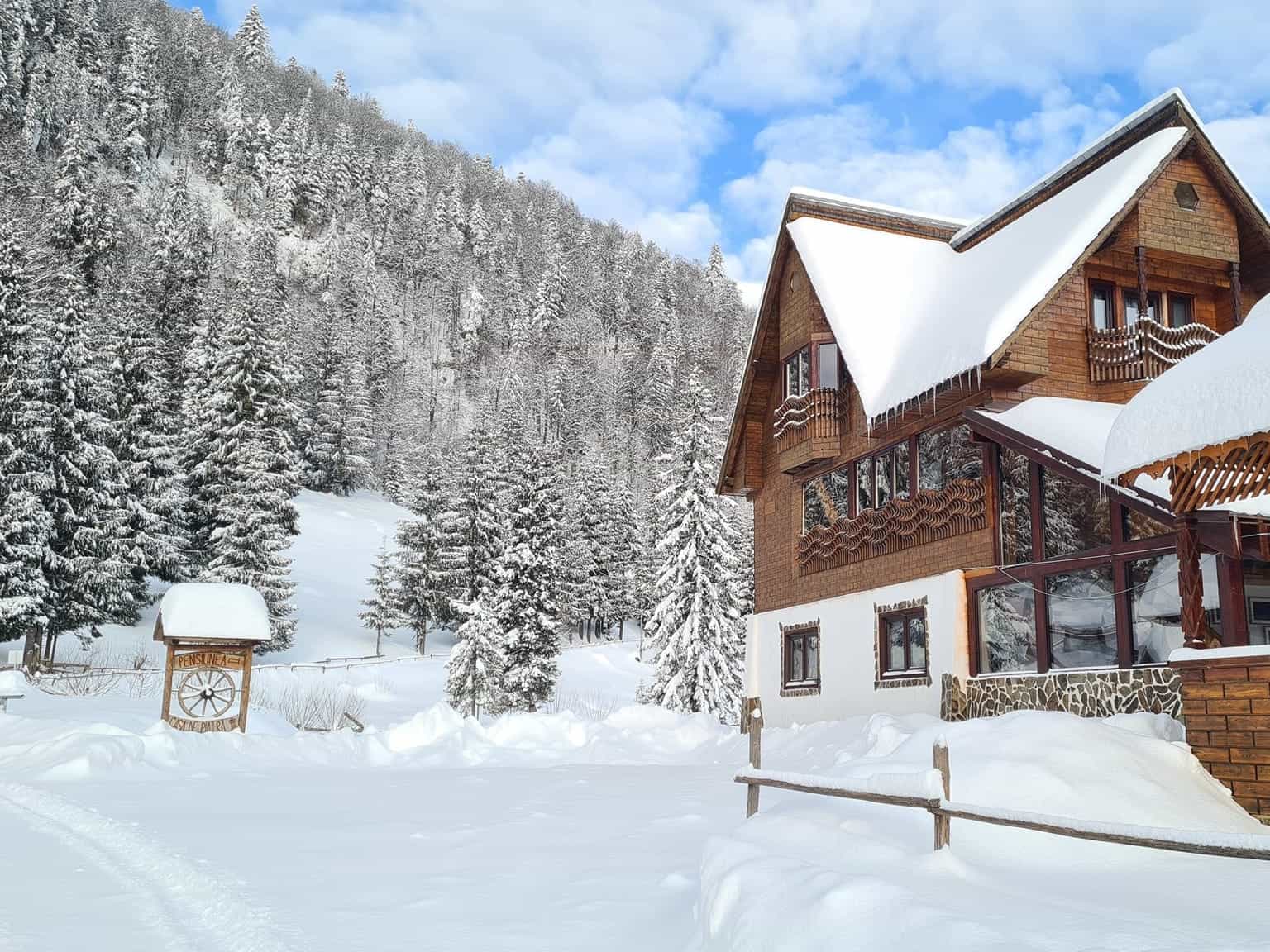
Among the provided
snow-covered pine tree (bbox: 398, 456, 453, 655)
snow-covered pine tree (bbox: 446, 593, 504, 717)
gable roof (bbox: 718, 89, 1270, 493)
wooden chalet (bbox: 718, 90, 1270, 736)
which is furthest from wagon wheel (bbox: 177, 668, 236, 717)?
snow-covered pine tree (bbox: 398, 456, 453, 655)

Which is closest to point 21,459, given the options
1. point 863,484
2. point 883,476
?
point 863,484

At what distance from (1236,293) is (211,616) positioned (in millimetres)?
20452

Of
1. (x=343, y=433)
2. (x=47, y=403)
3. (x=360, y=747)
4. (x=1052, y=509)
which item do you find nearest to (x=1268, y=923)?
(x=1052, y=509)

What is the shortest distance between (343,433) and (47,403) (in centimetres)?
3660

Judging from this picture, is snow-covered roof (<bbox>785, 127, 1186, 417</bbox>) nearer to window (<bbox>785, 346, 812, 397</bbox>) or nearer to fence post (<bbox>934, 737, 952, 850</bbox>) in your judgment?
window (<bbox>785, 346, 812, 397</bbox>)

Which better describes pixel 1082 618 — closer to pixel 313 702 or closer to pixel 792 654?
pixel 792 654

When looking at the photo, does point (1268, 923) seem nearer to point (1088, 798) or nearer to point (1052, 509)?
point (1088, 798)

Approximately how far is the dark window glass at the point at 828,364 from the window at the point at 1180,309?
6280mm

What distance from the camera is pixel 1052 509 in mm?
15320

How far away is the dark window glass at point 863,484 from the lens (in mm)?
20453

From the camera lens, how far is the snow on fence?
5137 millimetres

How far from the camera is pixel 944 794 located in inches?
283

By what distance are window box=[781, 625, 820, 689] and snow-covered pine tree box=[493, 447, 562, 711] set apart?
56.7ft

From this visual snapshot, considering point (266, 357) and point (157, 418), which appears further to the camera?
point (266, 357)
